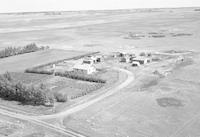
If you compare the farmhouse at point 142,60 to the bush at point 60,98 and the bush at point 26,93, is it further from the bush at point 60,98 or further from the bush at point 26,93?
the bush at point 26,93

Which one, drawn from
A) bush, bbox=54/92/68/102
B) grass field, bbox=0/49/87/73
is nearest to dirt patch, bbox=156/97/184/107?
bush, bbox=54/92/68/102

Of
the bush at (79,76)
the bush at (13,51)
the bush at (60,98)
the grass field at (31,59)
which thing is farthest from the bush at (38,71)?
the bush at (13,51)

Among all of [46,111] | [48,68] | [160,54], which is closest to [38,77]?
[48,68]

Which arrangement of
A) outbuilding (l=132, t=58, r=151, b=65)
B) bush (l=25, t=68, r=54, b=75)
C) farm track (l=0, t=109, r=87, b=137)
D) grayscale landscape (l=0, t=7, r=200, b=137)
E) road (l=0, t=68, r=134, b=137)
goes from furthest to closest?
outbuilding (l=132, t=58, r=151, b=65) < bush (l=25, t=68, r=54, b=75) < grayscale landscape (l=0, t=7, r=200, b=137) < road (l=0, t=68, r=134, b=137) < farm track (l=0, t=109, r=87, b=137)

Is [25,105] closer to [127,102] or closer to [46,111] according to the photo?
[46,111]

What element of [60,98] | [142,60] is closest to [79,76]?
[60,98]

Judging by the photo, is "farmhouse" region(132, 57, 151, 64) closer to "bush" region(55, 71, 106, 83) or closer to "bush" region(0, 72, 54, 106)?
"bush" region(55, 71, 106, 83)
